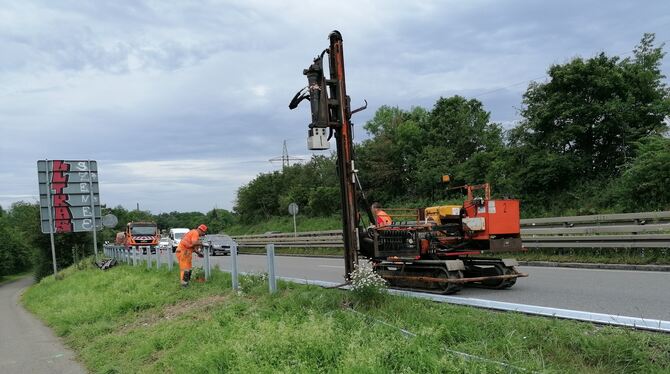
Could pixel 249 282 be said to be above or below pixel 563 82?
below

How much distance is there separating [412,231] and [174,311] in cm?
494

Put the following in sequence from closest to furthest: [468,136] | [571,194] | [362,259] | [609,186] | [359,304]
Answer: [359,304] < [362,259] < [609,186] < [571,194] < [468,136]

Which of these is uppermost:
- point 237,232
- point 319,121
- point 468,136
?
point 468,136

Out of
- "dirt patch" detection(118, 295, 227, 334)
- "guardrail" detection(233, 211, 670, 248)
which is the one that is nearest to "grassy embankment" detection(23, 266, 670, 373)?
"dirt patch" detection(118, 295, 227, 334)

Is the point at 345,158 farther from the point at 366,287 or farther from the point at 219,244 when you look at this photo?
the point at 219,244

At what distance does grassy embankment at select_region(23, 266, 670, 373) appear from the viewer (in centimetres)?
466

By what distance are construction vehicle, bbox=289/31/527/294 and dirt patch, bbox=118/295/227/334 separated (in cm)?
312

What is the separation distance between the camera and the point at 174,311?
34.7 ft

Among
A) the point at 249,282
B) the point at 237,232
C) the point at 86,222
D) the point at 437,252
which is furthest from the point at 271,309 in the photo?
the point at 237,232

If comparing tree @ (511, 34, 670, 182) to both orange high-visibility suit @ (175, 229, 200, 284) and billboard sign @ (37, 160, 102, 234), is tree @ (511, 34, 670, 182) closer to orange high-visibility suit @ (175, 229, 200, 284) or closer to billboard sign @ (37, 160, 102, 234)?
orange high-visibility suit @ (175, 229, 200, 284)

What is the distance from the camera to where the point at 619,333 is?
5055 millimetres

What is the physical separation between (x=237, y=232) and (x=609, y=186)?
46.1m

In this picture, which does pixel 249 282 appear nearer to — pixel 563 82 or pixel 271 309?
pixel 271 309

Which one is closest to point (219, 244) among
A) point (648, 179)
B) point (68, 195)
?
point (68, 195)
